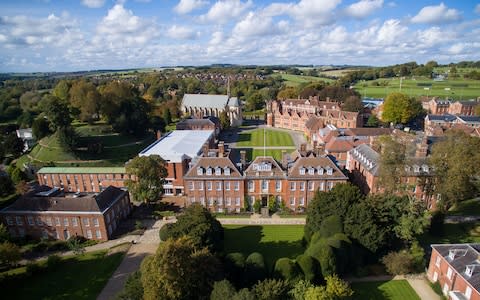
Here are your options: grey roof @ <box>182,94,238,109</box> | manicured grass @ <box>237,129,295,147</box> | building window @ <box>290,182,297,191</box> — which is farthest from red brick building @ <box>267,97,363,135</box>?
building window @ <box>290,182,297,191</box>

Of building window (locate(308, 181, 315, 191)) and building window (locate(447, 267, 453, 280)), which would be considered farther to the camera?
building window (locate(308, 181, 315, 191))

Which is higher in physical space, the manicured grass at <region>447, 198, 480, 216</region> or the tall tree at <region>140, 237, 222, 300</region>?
the tall tree at <region>140, 237, 222, 300</region>

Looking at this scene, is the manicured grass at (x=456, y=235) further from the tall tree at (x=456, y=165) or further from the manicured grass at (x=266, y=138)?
the manicured grass at (x=266, y=138)

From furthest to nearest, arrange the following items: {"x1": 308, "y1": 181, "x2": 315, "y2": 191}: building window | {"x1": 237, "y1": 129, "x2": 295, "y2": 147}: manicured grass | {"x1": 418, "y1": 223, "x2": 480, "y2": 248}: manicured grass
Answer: {"x1": 237, "y1": 129, "x2": 295, "y2": 147}: manicured grass
{"x1": 308, "y1": 181, "x2": 315, "y2": 191}: building window
{"x1": 418, "y1": 223, "x2": 480, "y2": 248}: manicured grass

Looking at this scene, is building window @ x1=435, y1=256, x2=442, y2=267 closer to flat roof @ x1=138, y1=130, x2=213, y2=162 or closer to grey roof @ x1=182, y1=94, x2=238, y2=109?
flat roof @ x1=138, y1=130, x2=213, y2=162

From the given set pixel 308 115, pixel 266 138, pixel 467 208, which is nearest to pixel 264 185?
pixel 467 208

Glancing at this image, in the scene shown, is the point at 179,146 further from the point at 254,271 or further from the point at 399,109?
the point at 399,109

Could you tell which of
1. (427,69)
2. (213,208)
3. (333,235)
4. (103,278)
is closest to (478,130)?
(333,235)
